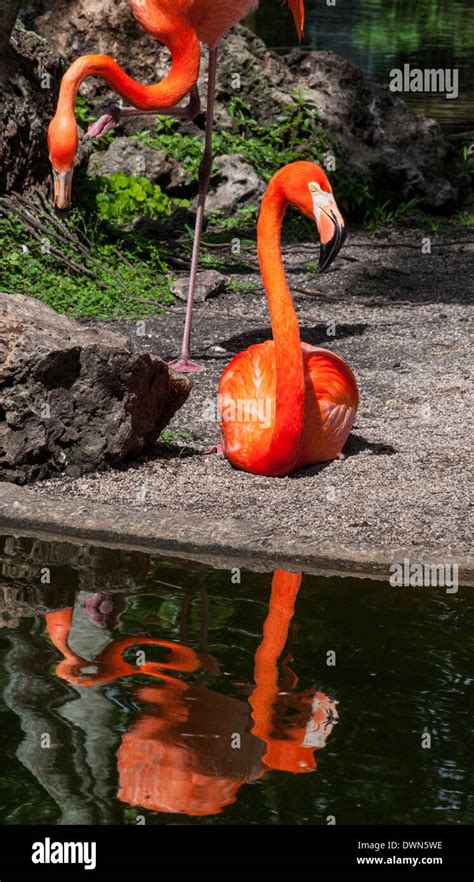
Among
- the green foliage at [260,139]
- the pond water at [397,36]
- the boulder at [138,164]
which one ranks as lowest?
the boulder at [138,164]

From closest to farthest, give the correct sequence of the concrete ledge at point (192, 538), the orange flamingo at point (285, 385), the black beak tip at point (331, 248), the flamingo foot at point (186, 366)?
the concrete ledge at point (192, 538) → the black beak tip at point (331, 248) → the orange flamingo at point (285, 385) → the flamingo foot at point (186, 366)

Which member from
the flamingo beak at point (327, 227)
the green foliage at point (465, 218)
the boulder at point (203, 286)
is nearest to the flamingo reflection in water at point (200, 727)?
the flamingo beak at point (327, 227)

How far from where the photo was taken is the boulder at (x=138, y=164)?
9242 mm

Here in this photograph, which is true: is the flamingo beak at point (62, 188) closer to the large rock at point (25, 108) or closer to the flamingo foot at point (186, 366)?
the flamingo foot at point (186, 366)

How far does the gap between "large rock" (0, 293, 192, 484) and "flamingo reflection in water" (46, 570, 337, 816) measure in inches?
51.2

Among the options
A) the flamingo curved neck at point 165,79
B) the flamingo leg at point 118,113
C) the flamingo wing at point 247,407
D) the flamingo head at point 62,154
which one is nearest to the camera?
the flamingo wing at point 247,407

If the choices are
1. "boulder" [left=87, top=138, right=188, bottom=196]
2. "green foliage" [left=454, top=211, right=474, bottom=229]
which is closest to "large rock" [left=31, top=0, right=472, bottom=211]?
"green foliage" [left=454, top=211, right=474, bottom=229]

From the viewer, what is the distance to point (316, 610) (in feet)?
11.7

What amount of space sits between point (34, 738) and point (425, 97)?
13.7 metres

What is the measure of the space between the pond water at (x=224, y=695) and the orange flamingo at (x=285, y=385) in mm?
797

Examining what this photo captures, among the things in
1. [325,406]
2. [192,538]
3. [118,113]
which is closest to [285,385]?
[325,406]

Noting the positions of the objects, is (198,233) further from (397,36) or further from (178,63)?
(397,36)

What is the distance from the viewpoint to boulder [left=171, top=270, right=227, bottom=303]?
7555mm
